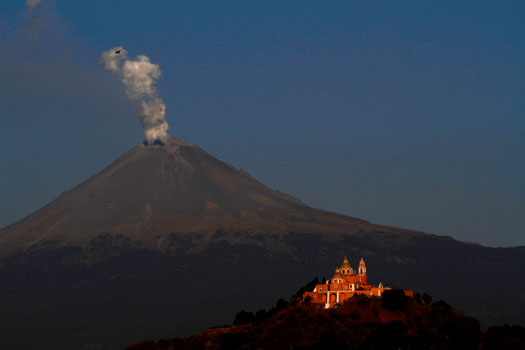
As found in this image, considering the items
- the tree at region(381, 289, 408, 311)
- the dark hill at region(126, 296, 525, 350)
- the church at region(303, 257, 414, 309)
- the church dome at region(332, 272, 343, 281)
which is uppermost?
the church dome at region(332, 272, 343, 281)

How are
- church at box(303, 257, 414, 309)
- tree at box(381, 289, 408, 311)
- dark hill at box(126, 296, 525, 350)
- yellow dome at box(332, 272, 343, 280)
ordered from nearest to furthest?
dark hill at box(126, 296, 525, 350) → tree at box(381, 289, 408, 311) → church at box(303, 257, 414, 309) → yellow dome at box(332, 272, 343, 280)

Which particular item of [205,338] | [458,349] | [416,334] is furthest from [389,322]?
[205,338]

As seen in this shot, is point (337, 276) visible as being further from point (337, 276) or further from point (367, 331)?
point (367, 331)

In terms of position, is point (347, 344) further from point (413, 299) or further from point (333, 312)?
point (413, 299)

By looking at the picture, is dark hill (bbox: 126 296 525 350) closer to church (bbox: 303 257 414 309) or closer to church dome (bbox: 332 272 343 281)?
church (bbox: 303 257 414 309)

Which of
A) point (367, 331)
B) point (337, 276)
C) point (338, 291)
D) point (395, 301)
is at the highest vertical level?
point (337, 276)

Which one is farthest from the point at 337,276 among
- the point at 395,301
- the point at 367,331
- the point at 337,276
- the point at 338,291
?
the point at 367,331

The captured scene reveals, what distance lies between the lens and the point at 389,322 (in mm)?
117125

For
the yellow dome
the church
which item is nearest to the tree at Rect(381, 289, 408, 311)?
the church

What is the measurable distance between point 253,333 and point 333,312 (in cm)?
1001

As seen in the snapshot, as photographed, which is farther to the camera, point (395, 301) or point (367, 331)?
point (395, 301)

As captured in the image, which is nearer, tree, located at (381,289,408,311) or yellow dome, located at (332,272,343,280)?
tree, located at (381,289,408,311)

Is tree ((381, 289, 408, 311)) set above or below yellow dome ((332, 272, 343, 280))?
below

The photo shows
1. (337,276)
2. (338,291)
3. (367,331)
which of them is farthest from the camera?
(337,276)
